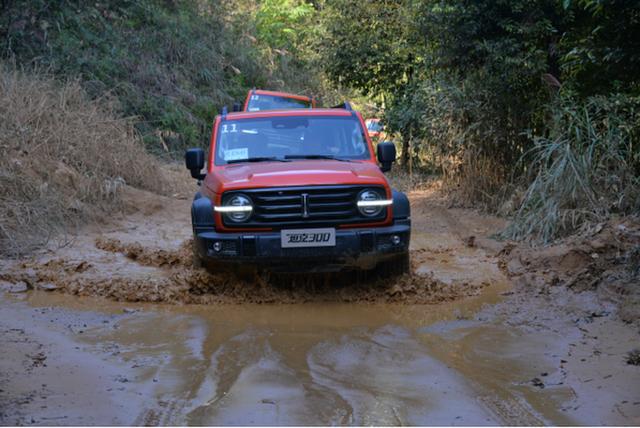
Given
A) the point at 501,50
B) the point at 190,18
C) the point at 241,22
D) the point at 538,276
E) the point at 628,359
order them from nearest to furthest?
the point at 628,359 → the point at 538,276 → the point at 501,50 → the point at 190,18 → the point at 241,22

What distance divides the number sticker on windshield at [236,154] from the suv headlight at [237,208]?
1084mm

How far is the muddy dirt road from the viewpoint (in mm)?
4859

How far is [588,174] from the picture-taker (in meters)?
9.96

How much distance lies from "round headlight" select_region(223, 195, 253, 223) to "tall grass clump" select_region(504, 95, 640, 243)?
3821 mm

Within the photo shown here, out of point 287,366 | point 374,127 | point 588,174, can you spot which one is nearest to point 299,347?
point 287,366

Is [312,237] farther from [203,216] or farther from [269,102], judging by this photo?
[269,102]

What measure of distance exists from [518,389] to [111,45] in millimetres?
20551

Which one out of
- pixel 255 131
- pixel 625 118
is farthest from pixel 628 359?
pixel 625 118

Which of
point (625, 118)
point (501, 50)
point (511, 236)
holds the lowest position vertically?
point (511, 236)

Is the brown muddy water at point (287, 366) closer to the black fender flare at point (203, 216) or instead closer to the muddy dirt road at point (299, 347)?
the muddy dirt road at point (299, 347)

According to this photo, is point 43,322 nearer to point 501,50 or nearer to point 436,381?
point 436,381

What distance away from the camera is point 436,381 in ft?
17.9

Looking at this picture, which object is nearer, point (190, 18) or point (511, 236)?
point (511, 236)

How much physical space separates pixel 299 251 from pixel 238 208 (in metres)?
0.66
